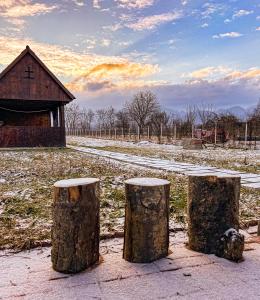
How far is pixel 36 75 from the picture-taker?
53.0 feet

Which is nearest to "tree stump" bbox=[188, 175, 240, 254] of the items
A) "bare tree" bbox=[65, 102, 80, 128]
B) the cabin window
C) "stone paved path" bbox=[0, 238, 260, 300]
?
"stone paved path" bbox=[0, 238, 260, 300]

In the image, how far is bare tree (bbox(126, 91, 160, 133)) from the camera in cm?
4841

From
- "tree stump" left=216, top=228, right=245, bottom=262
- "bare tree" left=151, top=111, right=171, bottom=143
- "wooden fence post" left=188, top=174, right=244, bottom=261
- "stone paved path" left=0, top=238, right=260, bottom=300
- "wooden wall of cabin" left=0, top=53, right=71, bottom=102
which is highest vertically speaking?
"wooden wall of cabin" left=0, top=53, right=71, bottom=102

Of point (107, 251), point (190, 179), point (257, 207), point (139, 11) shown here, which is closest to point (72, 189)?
point (107, 251)

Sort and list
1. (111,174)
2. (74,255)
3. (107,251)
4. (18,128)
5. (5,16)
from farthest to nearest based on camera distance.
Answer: (18,128), (5,16), (111,174), (107,251), (74,255)

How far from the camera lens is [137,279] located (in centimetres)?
209

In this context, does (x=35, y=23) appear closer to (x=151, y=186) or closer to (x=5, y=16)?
(x=5, y=16)

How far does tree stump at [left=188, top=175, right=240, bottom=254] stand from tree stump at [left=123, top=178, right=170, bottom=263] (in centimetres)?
35

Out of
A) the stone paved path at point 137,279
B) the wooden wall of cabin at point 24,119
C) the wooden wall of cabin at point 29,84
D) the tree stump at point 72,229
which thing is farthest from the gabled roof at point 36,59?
the tree stump at point 72,229

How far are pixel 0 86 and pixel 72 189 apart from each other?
14.9 m

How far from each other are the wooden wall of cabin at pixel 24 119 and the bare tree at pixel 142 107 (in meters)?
28.1

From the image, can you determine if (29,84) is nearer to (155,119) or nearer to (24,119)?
(24,119)

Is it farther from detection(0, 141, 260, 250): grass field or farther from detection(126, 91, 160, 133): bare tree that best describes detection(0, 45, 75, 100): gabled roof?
detection(126, 91, 160, 133): bare tree

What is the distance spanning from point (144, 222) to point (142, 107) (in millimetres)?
47820
